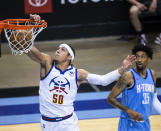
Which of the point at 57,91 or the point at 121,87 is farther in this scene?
the point at 57,91

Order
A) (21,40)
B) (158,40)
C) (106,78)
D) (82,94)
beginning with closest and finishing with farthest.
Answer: (21,40)
(106,78)
(82,94)
(158,40)

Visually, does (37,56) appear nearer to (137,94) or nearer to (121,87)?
(121,87)

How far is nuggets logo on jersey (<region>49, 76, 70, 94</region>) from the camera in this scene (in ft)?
17.8

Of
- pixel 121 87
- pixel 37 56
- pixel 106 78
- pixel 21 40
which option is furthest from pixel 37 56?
pixel 121 87

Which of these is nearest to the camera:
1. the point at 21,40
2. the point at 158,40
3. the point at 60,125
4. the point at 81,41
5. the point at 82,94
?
the point at 21,40

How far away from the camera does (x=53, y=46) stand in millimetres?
11727

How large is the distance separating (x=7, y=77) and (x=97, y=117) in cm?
288

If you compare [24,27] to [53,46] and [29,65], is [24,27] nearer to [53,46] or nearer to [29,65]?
[29,65]

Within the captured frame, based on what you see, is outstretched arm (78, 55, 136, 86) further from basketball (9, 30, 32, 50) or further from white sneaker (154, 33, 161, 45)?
white sneaker (154, 33, 161, 45)

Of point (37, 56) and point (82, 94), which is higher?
point (37, 56)

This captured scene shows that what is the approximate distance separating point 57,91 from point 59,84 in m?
0.09

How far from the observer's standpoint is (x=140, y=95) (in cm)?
535

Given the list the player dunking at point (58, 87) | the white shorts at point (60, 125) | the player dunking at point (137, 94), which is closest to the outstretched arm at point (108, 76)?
the player dunking at point (58, 87)

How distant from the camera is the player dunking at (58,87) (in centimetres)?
542
